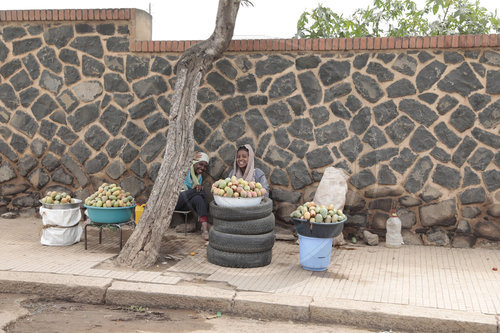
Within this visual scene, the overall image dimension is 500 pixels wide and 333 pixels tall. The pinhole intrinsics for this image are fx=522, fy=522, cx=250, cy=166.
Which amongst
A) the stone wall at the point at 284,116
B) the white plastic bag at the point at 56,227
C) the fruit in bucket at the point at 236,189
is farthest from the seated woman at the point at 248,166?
the white plastic bag at the point at 56,227

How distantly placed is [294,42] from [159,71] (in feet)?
7.17

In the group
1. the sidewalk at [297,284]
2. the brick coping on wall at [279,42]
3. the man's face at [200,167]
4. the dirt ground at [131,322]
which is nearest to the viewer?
the dirt ground at [131,322]

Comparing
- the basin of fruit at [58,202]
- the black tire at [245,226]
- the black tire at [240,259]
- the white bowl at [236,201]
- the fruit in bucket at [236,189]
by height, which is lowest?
the black tire at [240,259]

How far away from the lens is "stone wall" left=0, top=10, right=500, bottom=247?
24.5 feet

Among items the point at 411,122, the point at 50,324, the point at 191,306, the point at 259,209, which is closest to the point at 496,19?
the point at 411,122

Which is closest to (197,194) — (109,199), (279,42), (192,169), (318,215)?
(192,169)

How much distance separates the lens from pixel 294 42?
7.88m

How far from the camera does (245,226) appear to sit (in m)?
6.32

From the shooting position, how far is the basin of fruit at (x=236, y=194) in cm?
638

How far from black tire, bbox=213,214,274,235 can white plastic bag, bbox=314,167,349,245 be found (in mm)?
1409

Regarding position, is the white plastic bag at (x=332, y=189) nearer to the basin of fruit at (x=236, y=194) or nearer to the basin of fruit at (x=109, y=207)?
the basin of fruit at (x=236, y=194)

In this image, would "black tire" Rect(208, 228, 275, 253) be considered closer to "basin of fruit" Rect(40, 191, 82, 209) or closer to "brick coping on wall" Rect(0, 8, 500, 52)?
"basin of fruit" Rect(40, 191, 82, 209)

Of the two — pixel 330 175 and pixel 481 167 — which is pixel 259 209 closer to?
pixel 330 175

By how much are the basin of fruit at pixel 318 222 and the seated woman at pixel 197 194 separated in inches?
79.3
